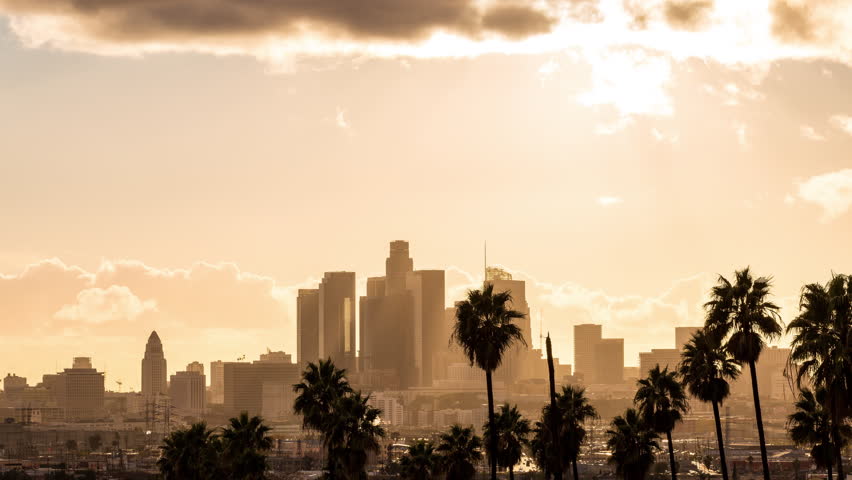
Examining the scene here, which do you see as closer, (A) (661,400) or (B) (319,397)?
(B) (319,397)

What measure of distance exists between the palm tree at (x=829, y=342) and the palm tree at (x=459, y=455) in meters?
42.5

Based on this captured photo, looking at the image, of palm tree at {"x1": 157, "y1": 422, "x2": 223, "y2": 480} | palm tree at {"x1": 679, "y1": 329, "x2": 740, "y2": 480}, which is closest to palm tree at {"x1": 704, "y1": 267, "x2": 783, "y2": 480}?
palm tree at {"x1": 679, "y1": 329, "x2": 740, "y2": 480}

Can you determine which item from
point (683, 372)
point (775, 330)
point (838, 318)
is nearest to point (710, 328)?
point (775, 330)

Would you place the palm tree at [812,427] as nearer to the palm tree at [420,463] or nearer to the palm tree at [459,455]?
the palm tree at [459,455]

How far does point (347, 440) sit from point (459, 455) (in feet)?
54.3

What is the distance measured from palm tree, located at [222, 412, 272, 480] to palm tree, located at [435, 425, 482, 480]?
14045 millimetres

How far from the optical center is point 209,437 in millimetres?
113250

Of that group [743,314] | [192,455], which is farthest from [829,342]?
[192,455]

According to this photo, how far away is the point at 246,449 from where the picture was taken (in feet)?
317

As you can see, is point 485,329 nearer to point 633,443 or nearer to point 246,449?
point 246,449

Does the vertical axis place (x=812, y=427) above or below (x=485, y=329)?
below

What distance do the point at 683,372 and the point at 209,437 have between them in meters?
38.2

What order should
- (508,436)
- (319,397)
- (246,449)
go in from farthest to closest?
(508,436) → (246,449) → (319,397)

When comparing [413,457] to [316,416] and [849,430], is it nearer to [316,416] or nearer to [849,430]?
[316,416]
